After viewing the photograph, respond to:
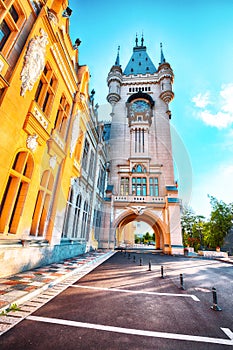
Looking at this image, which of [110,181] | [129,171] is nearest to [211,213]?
[129,171]

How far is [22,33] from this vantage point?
596cm

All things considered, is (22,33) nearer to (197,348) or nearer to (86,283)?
(86,283)

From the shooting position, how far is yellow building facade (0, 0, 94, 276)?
209 inches

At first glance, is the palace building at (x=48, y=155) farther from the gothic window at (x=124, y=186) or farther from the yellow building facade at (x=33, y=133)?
the gothic window at (x=124, y=186)

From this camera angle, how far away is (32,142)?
21.1 ft

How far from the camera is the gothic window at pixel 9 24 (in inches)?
205

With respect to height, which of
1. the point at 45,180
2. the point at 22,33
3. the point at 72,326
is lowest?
the point at 72,326

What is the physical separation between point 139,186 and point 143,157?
4.28 metres

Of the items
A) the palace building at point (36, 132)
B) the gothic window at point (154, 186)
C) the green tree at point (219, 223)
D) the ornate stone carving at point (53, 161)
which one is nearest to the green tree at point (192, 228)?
the green tree at point (219, 223)

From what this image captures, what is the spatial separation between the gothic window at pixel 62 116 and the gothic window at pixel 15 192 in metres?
3.35

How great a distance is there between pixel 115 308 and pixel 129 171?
1943 centimetres

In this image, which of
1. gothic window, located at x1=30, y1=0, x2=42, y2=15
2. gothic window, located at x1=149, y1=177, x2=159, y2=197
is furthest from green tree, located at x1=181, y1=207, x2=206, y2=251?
gothic window, located at x1=30, y1=0, x2=42, y2=15

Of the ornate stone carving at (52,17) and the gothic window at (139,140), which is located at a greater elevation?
the gothic window at (139,140)

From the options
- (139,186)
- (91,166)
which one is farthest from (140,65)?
(91,166)
